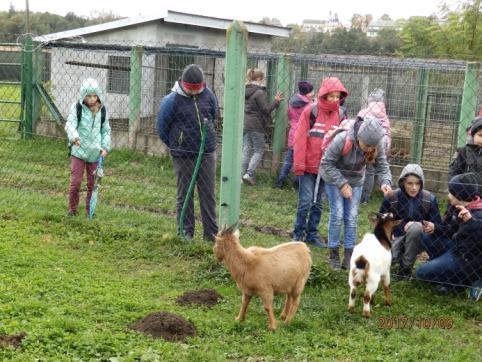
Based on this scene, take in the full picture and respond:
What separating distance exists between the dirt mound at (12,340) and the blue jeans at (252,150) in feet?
22.5

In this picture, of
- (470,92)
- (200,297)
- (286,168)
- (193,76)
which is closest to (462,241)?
(200,297)

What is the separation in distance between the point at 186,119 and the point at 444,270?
2.88m

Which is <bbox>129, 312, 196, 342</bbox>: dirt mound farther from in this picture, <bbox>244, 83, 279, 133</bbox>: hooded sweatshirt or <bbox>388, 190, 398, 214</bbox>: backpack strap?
<bbox>244, 83, 279, 133</bbox>: hooded sweatshirt

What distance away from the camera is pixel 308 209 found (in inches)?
301

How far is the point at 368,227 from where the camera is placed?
28.0ft

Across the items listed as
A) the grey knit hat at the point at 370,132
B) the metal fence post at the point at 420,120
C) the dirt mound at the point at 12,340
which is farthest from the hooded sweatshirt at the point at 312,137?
the dirt mound at the point at 12,340

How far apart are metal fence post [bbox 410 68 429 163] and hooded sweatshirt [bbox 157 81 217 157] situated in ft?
14.8

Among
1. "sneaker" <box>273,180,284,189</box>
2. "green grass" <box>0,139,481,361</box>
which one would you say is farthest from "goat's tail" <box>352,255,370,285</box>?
"sneaker" <box>273,180,284,189</box>

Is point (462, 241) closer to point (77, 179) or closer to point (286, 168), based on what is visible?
point (77, 179)

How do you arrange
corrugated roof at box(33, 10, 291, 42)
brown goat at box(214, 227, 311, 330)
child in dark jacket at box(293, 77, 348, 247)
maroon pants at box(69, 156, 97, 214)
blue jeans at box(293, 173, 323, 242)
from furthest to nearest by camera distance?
corrugated roof at box(33, 10, 291, 42)
maroon pants at box(69, 156, 97, 214)
blue jeans at box(293, 173, 323, 242)
child in dark jacket at box(293, 77, 348, 247)
brown goat at box(214, 227, 311, 330)

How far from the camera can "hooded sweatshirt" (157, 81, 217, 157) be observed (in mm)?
6949

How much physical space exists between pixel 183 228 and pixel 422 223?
240 centimetres

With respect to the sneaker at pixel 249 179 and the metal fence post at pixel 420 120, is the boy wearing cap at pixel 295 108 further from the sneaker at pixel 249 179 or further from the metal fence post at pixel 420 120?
→ the metal fence post at pixel 420 120

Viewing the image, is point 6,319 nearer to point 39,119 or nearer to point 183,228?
point 183,228
